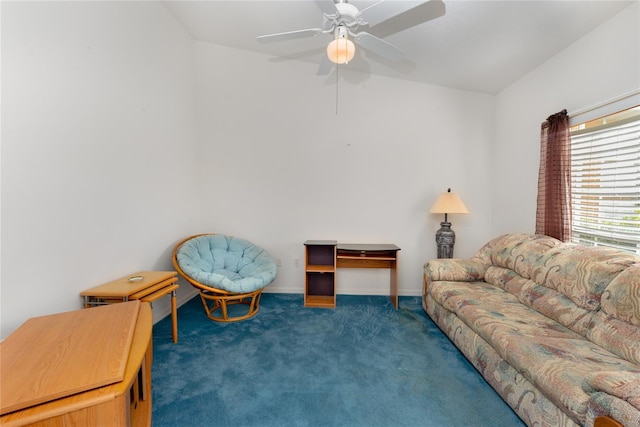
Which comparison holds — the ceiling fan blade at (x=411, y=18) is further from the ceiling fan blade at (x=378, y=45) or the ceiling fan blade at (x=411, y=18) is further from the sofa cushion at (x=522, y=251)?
the sofa cushion at (x=522, y=251)

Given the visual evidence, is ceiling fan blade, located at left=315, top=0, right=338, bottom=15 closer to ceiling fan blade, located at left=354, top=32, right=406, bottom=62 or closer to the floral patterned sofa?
ceiling fan blade, located at left=354, top=32, right=406, bottom=62

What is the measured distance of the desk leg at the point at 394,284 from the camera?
3062mm

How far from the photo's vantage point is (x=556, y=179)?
7.94ft

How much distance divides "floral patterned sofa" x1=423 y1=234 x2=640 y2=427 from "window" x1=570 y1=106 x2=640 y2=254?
0.31 m

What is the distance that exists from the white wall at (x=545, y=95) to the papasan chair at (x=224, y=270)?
9.45 feet

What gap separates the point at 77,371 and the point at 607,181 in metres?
3.44

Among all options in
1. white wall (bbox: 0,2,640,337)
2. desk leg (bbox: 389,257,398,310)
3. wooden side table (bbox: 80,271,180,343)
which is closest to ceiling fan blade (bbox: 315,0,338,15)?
white wall (bbox: 0,2,640,337)

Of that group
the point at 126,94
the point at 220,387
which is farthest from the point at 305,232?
the point at 126,94

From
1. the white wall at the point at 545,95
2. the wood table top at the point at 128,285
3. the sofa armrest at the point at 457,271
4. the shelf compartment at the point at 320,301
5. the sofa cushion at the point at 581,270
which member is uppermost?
the white wall at the point at 545,95

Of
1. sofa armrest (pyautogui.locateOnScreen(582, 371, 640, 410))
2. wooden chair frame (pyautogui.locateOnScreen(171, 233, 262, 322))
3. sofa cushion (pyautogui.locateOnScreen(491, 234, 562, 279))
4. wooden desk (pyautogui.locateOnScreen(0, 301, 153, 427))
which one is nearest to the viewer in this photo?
wooden desk (pyautogui.locateOnScreen(0, 301, 153, 427))

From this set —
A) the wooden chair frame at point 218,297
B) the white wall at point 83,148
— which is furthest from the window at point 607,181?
the white wall at point 83,148

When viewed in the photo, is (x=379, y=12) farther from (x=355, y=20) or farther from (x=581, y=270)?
(x=581, y=270)

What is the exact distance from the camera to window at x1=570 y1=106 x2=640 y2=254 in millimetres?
1943

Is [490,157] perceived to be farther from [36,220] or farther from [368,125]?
[36,220]
